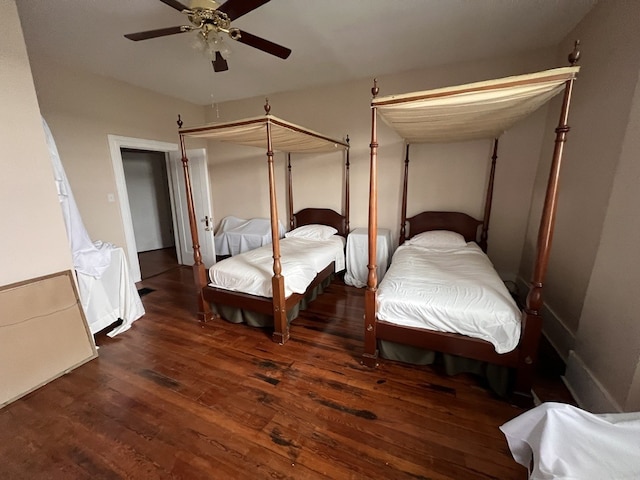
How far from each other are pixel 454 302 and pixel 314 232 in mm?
2356

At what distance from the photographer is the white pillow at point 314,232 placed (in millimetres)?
3790

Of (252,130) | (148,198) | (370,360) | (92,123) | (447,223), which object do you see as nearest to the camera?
(370,360)

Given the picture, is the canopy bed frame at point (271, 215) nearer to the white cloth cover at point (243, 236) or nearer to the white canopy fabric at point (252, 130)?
the white canopy fabric at point (252, 130)

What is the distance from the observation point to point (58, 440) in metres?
1.51

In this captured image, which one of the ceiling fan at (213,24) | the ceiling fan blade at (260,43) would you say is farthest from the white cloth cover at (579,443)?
the ceiling fan blade at (260,43)

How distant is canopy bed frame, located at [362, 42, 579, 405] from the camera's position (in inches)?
54.1

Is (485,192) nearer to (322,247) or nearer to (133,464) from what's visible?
(322,247)

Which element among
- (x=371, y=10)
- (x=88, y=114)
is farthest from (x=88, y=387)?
(x=371, y=10)

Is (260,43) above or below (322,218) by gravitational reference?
above

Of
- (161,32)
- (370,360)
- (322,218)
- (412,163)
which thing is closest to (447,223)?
(412,163)

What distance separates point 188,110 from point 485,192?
4915 millimetres

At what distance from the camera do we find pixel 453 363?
1.90 meters

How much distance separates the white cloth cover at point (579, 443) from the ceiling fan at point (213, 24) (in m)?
2.39

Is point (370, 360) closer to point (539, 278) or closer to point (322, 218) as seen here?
point (539, 278)
